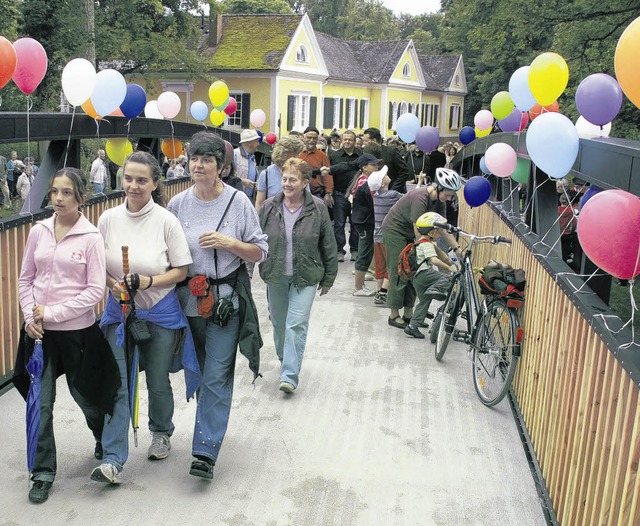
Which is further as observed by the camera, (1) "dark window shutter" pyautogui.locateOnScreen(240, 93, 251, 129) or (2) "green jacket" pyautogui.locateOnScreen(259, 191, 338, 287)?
(1) "dark window shutter" pyautogui.locateOnScreen(240, 93, 251, 129)

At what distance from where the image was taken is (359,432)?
5.80 metres

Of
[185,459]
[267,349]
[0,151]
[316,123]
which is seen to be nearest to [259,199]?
[267,349]

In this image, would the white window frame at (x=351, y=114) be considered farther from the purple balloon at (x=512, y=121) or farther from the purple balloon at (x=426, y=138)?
the purple balloon at (x=512, y=121)

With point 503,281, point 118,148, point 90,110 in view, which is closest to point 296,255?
point 503,281

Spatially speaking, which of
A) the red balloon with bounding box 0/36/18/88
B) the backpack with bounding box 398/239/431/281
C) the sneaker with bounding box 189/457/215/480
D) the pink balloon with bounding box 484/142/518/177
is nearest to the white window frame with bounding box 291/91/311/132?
the backpack with bounding box 398/239/431/281

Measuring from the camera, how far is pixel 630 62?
3012 millimetres

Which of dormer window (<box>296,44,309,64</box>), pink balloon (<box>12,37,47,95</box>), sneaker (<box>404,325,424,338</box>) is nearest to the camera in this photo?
pink balloon (<box>12,37,47,95</box>)

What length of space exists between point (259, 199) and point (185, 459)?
3.47m

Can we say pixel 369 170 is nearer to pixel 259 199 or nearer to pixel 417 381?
pixel 259 199

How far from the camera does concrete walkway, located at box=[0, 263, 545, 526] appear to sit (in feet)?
14.9

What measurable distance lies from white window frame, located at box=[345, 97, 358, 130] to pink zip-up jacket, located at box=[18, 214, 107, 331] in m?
47.1

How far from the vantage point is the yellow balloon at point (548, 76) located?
243 inches

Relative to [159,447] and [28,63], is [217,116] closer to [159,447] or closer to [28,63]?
[28,63]

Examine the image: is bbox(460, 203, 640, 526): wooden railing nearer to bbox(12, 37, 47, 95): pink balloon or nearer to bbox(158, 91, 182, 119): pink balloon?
bbox(12, 37, 47, 95): pink balloon
